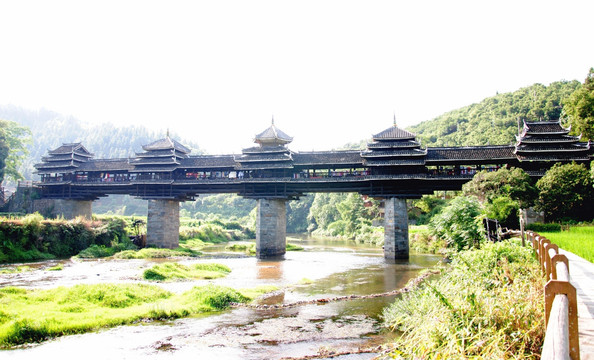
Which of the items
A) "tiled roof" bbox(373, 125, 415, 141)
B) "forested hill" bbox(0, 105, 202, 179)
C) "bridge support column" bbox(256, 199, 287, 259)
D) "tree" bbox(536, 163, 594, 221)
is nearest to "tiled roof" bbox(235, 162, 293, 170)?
"bridge support column" bbox(256, 199, 287, 259)

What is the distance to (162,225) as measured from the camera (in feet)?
135

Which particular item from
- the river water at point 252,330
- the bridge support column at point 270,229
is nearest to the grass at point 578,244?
the river water at point 252,330

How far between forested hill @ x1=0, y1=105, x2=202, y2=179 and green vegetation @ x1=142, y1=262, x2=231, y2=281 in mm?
138579

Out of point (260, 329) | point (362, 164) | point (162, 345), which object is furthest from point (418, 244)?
point (162, 345)

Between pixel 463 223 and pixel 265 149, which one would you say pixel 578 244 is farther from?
pixel 265 149

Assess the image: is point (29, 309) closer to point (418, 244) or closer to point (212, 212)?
point (418, 244)

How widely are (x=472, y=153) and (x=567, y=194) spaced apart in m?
7.63

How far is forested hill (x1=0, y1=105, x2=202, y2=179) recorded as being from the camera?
524 ft

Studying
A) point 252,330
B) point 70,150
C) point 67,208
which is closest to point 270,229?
point 67,208

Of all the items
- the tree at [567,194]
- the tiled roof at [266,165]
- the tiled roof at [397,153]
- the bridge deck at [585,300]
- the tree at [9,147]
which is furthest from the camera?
the tree at [9,147]

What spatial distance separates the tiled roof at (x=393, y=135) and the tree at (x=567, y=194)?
32.9 ft

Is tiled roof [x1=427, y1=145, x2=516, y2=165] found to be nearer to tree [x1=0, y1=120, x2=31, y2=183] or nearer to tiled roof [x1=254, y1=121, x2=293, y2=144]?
tiled roof [x1=254, y1=121, x2=293, y2=144]

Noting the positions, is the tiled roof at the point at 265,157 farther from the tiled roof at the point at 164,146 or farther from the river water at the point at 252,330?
the river water at the point at 252,330

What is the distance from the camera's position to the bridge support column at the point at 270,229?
3662 cm
